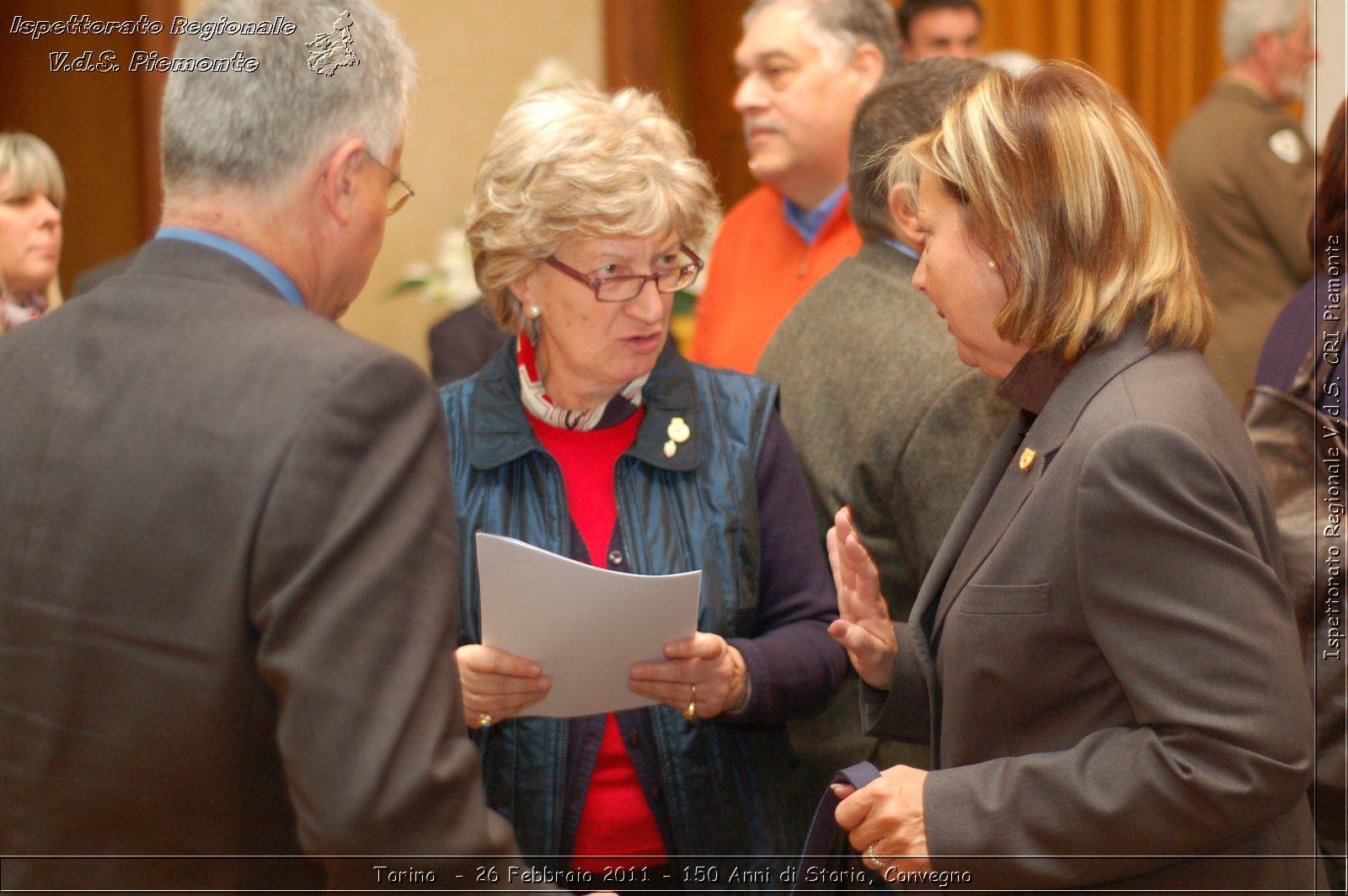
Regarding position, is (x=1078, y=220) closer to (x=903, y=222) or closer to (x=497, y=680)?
(x=903, y=222)

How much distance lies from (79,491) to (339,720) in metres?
0.37

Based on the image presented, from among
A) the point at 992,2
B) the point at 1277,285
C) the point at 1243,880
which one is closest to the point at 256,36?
the point at 1243,880

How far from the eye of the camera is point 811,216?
11.3ft

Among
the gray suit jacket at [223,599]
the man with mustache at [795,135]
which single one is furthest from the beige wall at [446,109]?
the gray suit jacket at [223,599]

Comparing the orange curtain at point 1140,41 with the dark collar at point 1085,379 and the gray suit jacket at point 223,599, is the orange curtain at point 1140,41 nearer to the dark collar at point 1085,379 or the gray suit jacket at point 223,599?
the dark collar at point 1085,379

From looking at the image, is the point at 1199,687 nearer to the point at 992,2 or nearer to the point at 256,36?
the point at 256,36

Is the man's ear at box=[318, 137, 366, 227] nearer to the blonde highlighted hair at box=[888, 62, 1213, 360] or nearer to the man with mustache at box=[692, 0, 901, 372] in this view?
the blonde highlighted hair at box=[888, 62, 1213, 360]

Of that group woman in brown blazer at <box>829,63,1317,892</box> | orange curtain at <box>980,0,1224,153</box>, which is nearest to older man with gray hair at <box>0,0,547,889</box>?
woman in brown blazer at <box>829,63,1317,892</box>

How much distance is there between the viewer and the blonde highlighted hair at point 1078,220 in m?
1.55

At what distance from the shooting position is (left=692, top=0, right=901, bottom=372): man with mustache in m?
3.38

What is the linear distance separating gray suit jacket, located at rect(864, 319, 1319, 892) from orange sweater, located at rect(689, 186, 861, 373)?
1.68 meters

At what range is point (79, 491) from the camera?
125cm

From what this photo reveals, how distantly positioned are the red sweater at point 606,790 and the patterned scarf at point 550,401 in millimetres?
84

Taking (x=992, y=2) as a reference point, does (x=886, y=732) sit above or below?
below
